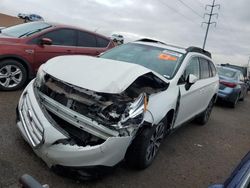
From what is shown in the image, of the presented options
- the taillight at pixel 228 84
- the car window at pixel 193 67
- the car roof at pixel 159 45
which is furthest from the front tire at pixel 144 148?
the taillight at pixel 228 84

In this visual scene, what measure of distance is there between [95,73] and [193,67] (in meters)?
2.41

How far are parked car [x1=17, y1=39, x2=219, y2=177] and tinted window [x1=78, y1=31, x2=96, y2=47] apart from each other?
3.37 metres

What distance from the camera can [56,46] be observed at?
267 inches

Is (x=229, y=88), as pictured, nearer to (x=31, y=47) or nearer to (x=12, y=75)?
(x=31, y=47)

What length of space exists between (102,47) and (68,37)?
1.11m

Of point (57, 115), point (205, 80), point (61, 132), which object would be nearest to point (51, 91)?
point (57, 115)

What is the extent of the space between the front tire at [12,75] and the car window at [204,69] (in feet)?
12.6

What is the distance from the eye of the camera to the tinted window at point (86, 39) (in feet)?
24.1

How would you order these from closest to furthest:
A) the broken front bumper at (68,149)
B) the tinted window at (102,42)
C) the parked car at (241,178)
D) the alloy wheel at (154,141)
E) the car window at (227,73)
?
the parked car at (241,178)
the broken front bumper at (68,149)
the alloy wheel at (154,141)
the tinted window at (102,42)
the car window at (227,73)

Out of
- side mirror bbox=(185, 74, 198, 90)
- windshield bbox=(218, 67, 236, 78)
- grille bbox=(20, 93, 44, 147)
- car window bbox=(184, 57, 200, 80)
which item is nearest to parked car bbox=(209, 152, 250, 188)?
grille bbox=(20, 93, 44, 147)

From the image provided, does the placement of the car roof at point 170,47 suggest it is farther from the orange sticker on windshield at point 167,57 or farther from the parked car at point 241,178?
the parked car at point 241,178

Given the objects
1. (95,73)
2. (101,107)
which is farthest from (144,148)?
(95,73)

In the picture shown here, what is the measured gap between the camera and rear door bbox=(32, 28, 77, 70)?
6398 millimetres

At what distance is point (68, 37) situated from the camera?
7.10 metres
